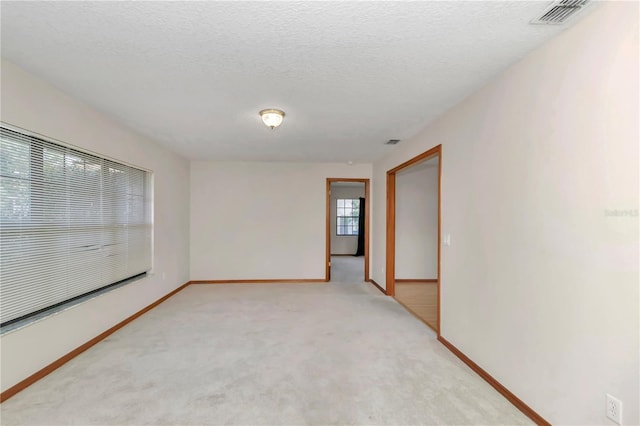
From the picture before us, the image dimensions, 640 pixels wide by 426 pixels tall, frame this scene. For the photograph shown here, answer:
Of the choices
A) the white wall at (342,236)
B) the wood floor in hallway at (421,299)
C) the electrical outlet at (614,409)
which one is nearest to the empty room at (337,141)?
the electrical outlet at (614,409)

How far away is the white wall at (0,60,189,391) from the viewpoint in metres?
2.15

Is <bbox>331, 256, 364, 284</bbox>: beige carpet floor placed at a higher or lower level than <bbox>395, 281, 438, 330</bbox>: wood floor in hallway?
lower

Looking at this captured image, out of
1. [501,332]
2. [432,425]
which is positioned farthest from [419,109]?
[432,425]

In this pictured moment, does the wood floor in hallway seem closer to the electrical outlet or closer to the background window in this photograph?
the electrical outlet

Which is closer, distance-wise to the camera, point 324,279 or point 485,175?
point 485,175

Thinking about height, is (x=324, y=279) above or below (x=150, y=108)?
below

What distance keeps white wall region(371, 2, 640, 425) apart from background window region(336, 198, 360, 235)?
7.88 metres

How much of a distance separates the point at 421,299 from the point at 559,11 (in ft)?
13.3

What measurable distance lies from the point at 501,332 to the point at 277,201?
449cm

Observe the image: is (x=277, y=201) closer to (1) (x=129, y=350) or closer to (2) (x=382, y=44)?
(1) (x=129, y=350)

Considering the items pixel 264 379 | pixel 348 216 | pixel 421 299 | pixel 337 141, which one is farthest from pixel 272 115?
pixel 348 216

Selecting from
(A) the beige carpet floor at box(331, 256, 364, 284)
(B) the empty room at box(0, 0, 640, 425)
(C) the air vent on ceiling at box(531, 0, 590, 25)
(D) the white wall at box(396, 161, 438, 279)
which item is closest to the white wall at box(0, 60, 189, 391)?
(B) the empty room at box(0, 0, 640, 425)

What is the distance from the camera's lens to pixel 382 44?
1794mm

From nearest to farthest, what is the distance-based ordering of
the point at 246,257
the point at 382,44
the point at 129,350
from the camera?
1. the point at 382,44
2. the point at 129,350
3. the point at 246,257
